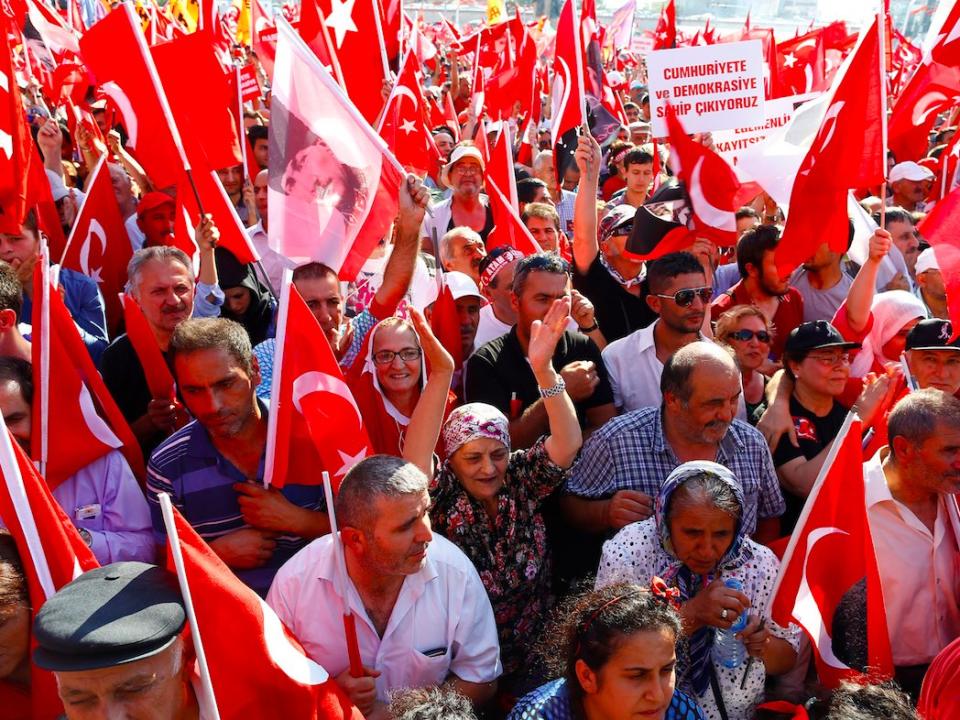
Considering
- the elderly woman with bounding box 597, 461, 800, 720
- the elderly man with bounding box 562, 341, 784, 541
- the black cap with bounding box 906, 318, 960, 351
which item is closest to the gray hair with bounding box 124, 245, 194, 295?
the elderly man with bounding box 562, 341, 784, 541

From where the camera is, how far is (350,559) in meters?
2.81

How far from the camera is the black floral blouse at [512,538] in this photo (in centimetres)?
325

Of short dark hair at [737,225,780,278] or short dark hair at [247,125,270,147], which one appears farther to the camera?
short dark hair at [247,125,270,147]

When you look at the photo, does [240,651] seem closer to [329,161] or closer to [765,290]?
[329,161]

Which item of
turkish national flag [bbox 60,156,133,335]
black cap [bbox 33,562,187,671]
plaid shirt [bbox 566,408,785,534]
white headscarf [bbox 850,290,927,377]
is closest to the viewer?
black cap [bbox 33,562,187,671]

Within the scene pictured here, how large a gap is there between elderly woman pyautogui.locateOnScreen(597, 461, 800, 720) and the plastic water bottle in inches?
0.6

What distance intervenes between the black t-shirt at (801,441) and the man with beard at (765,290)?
110 cm

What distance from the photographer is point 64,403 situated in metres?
3.08

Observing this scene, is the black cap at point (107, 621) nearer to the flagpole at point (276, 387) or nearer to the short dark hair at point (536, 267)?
the flagpole at point (276, 387)

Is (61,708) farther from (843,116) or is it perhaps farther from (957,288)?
(843,116)

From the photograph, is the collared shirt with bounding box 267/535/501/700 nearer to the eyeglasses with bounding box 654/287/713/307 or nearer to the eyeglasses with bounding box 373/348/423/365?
the eyeglasses with bounding box 373/348/423/365

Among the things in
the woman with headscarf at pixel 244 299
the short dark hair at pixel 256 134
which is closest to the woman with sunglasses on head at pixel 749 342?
the woman with headscarf at pixel 244 299

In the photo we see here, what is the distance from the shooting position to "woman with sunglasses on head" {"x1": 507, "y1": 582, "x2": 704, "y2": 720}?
7.98ft

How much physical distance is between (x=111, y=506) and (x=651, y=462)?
188 centimetres
